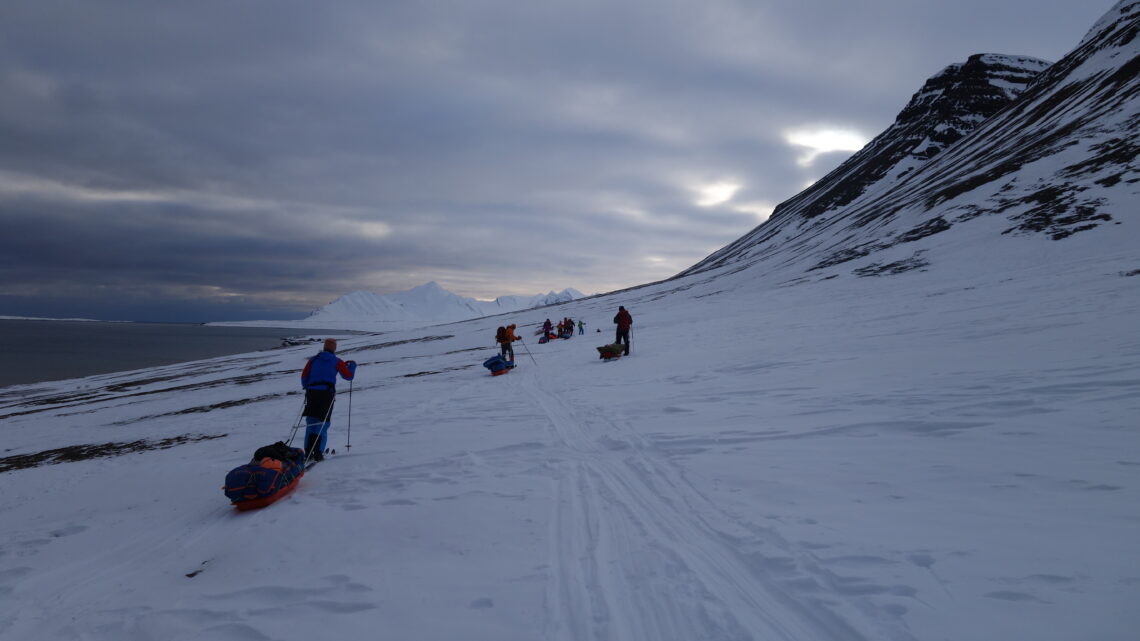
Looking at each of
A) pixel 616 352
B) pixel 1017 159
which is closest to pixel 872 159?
pixel 1017 159

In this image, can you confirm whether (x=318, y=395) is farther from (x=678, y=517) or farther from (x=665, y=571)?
(x=665, y=571)

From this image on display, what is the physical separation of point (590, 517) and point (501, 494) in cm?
151

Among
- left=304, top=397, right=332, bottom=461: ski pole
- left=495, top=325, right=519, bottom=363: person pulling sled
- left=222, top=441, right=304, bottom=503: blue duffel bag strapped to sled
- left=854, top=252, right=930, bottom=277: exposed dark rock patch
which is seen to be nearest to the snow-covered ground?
left=222, top=441, right=304, bottom=503: blue duffel bag strapped to sled

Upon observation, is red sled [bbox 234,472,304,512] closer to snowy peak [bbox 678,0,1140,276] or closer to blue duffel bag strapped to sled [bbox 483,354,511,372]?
blue duffel bag strapped to sled [bbox 483,354,511,372]

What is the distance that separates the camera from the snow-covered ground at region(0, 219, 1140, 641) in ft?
Result: 13.2

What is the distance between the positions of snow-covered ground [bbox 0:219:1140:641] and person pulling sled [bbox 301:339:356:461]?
0.70 m

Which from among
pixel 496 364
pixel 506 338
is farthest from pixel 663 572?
pixel 506 338

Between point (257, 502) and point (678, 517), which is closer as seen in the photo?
point (678, 517)

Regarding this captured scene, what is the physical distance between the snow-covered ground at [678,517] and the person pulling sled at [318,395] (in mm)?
698

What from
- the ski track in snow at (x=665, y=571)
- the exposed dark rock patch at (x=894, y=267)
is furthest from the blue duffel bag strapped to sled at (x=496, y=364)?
the exposed dark rock patch at (x=894, y=267)

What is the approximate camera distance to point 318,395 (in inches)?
370

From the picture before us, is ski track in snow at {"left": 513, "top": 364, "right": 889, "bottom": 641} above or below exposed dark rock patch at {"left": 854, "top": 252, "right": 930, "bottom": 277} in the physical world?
below

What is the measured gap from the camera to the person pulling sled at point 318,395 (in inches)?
367

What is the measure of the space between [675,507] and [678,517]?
0.27 m
